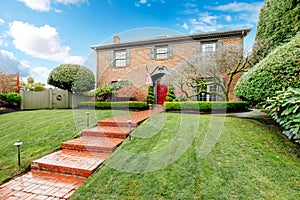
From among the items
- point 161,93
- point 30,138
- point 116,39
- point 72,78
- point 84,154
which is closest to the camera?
point 84,154

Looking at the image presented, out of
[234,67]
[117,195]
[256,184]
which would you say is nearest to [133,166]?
[117,195]

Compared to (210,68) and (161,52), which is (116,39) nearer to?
(161,52)

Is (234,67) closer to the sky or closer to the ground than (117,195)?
closer to the sky

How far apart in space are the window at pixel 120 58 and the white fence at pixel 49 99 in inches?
143

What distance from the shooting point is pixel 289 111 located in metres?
3.05

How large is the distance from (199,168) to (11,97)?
10.7 metres

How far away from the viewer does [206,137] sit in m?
4.10

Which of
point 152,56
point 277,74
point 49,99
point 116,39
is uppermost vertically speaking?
point 116,39

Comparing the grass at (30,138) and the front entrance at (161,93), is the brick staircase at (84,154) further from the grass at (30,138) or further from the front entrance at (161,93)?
the front entrance at (161,93)

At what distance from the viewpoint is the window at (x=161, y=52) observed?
1130cm

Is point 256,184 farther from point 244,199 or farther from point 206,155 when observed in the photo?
point 206,155

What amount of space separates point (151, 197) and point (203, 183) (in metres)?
0.83

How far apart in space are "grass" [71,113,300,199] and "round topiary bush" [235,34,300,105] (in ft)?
3.74

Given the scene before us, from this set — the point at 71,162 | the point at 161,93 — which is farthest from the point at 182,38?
the point at 71,162
